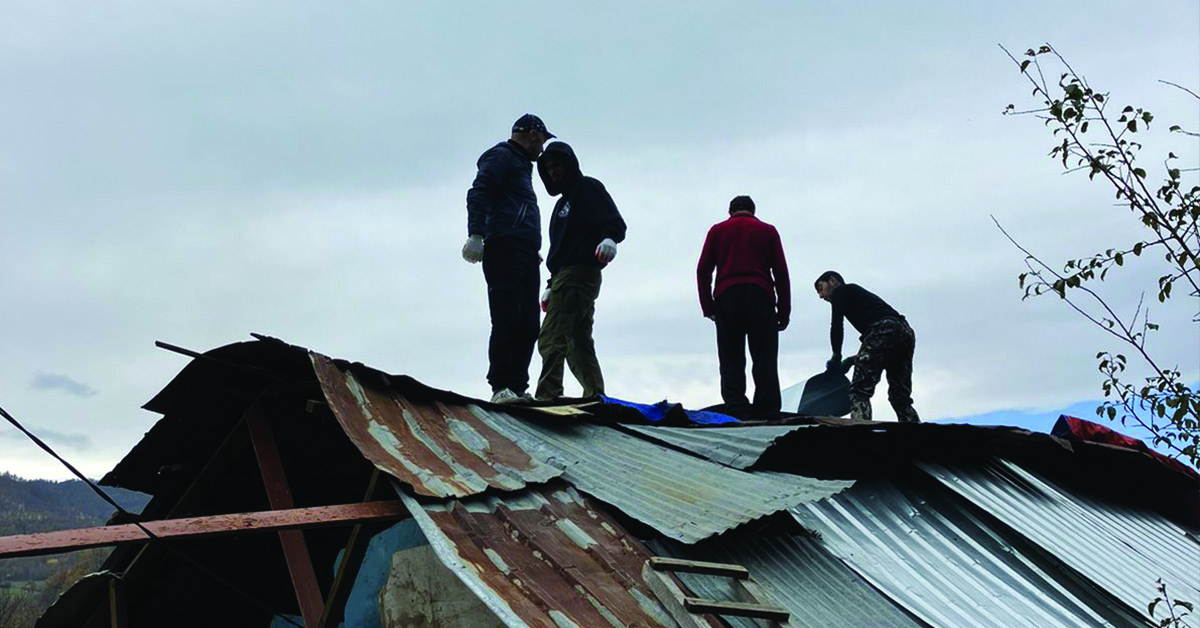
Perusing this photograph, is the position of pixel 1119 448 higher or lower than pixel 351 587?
higher

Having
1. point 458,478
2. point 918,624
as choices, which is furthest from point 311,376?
point 918,624

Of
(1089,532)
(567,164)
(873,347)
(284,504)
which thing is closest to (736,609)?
(284,504)

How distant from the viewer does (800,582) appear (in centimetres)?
476

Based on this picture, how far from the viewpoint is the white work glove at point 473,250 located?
316 inches

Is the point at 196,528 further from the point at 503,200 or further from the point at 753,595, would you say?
the point at 503,200

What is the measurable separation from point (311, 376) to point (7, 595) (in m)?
35.2

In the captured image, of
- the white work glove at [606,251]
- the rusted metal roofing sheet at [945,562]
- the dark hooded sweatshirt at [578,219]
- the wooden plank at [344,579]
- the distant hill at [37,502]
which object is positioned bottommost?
the wooden plank at [344,579]

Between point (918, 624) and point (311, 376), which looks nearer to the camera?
point (918, 624)

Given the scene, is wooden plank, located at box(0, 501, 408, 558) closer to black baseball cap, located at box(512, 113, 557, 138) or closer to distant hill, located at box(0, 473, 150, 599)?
black baseball cap, located at box(512, 113, 557, 138)

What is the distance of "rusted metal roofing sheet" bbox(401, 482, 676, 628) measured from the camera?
384 centimetres

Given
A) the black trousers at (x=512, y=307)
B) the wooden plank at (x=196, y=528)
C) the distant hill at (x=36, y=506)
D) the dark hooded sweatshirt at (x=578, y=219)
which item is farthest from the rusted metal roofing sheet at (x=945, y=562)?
the distant hill at (x=36, y=506)

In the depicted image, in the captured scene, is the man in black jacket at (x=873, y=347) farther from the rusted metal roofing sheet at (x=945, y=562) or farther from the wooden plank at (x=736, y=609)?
the wooden plank at (x=736, y=609)

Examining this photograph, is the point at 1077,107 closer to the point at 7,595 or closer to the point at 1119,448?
the point at 1119,448

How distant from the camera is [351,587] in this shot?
5.65 metres
